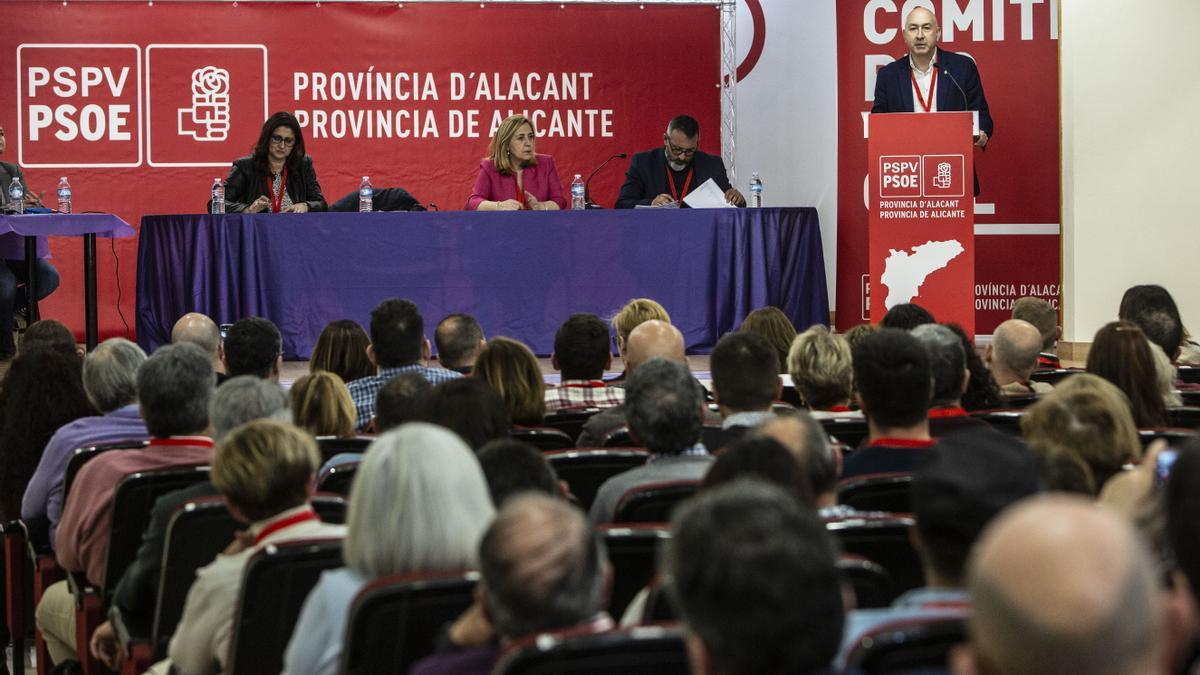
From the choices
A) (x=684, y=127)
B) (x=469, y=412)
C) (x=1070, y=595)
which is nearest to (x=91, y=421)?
(x=469, y=412)

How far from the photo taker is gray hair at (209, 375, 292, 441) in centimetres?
291

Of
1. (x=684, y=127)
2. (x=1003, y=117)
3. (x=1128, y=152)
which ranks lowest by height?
(x=1128, y=152)

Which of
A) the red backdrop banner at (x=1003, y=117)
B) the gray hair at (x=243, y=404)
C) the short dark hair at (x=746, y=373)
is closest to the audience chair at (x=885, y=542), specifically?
the short dark hair at (x=746, y=373)

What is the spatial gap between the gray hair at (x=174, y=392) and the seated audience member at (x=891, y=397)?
1.41 m

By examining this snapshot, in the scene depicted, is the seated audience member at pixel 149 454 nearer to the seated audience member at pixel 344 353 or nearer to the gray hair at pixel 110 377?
the gray hair at pixel 110 377

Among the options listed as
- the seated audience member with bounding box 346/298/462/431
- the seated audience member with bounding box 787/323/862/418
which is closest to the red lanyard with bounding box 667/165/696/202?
the seated audience member with bounding box 346/298/462/431

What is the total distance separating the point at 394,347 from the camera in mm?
4270

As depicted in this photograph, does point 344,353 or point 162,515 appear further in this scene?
point 344,353

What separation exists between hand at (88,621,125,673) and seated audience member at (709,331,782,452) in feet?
4.59

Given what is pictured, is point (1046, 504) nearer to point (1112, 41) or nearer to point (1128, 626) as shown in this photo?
point (1128, 626)

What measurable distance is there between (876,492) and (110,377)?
6.71 feet

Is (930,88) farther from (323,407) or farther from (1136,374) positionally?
(323,407)

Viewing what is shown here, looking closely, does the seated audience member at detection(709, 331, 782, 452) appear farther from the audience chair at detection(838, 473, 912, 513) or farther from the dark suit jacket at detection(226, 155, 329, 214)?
the dark suit jacket at detection(226, 155, 329, 214)

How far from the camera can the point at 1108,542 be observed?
3.36 feet
